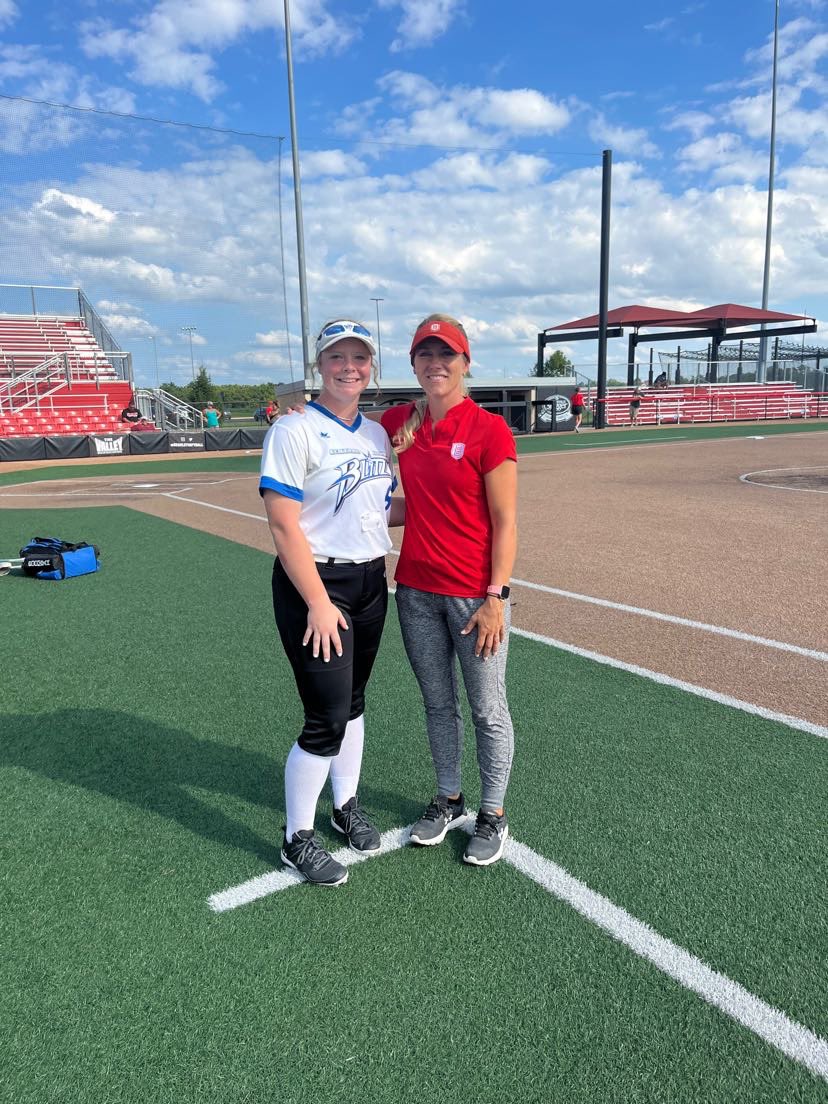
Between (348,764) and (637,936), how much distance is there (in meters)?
1.17

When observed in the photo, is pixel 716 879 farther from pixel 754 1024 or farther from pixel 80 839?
pixel 80 839

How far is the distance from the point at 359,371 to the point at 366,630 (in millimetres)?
912

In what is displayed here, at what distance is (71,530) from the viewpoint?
404 inches

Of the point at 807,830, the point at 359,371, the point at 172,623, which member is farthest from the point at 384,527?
the point at 172,623

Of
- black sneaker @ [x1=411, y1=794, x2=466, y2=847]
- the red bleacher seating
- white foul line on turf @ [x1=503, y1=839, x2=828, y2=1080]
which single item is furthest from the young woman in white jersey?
the red bleacher seating

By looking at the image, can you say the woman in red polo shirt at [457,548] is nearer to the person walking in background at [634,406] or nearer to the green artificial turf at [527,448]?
the green artificial turf at [527,448]

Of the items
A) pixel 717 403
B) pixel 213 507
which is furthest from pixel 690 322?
pixel 213 507

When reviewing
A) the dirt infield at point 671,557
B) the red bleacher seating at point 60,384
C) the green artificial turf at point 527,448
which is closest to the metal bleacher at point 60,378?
the red bleacher seating at point 60,384

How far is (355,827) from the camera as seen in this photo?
2.84 meters

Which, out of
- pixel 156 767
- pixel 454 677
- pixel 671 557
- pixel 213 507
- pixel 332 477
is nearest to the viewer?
pixel 332 477

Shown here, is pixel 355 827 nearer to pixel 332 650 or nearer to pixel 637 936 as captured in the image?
pixel 332 650

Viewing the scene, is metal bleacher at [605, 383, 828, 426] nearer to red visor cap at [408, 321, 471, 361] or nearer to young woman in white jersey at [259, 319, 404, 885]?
red visor cap at [408, 321, 471, 361]

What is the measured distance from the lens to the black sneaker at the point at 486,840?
2.66m

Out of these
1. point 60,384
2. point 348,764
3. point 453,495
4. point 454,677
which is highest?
point 60,384
